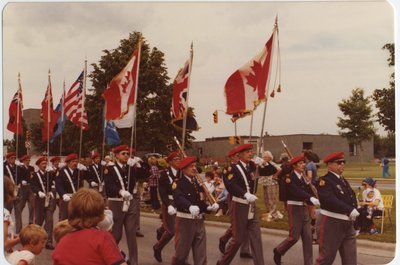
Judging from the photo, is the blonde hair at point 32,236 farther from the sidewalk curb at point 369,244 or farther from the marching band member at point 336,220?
the sidewalk curb at point 369,244

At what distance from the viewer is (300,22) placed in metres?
6.96

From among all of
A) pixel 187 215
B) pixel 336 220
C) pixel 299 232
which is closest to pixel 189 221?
pixel 187 215

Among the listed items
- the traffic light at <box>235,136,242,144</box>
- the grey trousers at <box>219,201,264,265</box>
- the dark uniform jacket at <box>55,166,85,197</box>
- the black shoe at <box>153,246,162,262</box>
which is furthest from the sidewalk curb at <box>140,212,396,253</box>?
the dark uniform jacket at <box>55,166,85,197</box>

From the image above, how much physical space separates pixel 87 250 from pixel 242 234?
372cm

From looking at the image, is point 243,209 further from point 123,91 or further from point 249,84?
point 123,91

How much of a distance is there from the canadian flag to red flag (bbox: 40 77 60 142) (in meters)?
2.72

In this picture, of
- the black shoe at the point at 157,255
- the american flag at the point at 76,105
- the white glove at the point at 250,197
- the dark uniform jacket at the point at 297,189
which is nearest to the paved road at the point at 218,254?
the black shoe at the point at 157,255

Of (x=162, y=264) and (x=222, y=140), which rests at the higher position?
(x=222, y=140)

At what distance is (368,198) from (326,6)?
13.4 ft

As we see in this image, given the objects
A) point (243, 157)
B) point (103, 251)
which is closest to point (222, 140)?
point (243, 157)

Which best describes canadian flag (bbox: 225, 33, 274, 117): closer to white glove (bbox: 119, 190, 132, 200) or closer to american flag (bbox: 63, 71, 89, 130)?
white glove (bbox: 119, 190, 132, 200)

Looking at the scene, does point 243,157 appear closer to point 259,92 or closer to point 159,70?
point 259,92

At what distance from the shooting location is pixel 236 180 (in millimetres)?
7371

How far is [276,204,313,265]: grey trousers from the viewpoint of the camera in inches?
295
